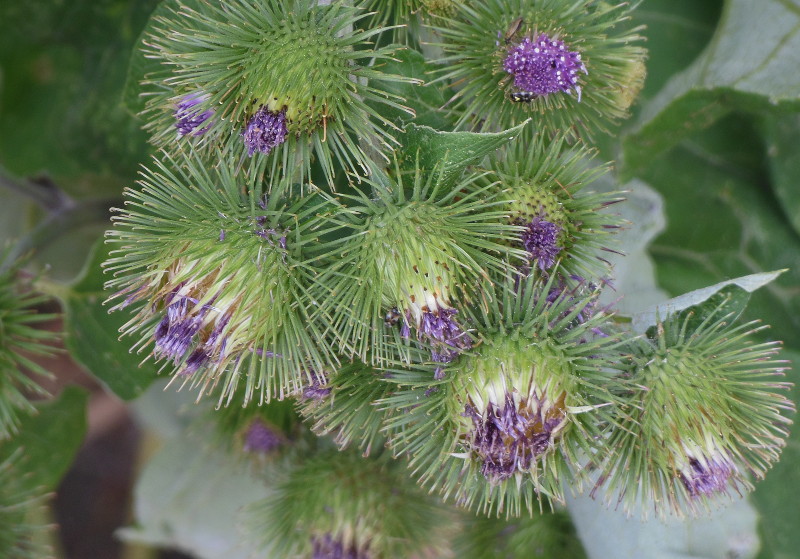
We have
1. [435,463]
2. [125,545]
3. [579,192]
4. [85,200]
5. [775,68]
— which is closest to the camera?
[435,463]

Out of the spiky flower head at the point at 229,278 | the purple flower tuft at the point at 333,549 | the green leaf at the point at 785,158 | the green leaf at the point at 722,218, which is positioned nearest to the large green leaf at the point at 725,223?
the green leaf at the point at 722,218

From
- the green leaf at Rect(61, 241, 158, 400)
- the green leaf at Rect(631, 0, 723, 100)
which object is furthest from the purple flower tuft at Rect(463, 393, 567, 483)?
the green leaf at Rect(631, 0, 723, 100)

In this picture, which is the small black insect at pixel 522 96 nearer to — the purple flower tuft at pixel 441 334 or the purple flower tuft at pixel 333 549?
the purple flower tuft at pixel 441 334

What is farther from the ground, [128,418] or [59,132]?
[59,132]

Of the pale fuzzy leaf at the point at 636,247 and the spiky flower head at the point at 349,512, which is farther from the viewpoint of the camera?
the pale fuzzy leaf at the point at 636,247

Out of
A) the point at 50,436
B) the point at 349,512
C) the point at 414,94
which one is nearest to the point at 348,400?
the point at 349,512

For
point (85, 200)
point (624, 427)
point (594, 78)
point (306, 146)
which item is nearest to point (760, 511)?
point (624, 427)

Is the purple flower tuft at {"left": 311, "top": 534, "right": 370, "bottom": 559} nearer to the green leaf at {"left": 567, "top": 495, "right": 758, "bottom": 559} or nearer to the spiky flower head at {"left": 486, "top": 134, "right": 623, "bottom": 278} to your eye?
the green leaf at {"left": 567, "top": 495, "right": 758, "bottom": 559}

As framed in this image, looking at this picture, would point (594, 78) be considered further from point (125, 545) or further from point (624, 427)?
point (125, 545)
